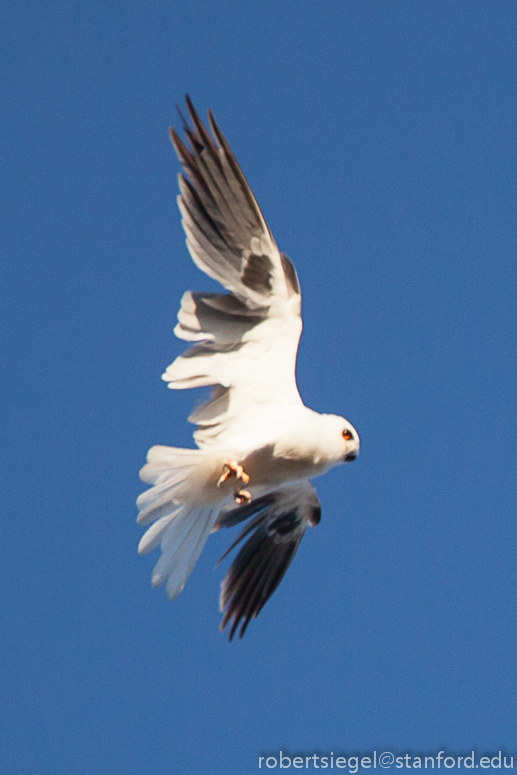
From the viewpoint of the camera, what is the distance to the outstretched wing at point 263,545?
9742mm

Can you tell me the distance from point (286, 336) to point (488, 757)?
360cm

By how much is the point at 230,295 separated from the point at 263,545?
242 cm

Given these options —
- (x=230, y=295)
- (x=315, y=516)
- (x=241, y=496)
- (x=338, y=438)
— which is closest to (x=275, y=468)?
(x=241, y=496)

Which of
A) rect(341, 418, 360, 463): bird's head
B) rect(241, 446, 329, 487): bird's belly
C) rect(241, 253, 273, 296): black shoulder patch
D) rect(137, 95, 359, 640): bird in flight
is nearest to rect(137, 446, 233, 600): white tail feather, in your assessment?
rect(137, 95, 359, 640): bird in flight

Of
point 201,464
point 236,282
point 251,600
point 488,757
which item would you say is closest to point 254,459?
point 201,464

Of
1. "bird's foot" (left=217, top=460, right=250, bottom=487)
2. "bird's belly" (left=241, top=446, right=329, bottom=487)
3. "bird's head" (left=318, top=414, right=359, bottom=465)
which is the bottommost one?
"bird's foot" (left=217, top=460, right=250, bottom=487)

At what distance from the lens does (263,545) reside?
9875 millimetres

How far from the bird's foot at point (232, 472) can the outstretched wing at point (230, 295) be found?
1.19 ft

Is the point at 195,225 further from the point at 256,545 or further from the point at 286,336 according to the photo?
the point at 256,545

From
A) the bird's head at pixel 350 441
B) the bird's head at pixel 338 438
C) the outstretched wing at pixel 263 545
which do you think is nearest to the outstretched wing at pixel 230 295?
the bird's head at pixel 338 438

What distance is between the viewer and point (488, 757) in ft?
31.3

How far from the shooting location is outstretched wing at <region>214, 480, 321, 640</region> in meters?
9.74

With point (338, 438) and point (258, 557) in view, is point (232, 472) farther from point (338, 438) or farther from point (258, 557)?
point (258, 557)

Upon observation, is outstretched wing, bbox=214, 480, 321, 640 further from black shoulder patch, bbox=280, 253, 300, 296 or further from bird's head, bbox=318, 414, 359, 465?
black shoulder patch, bbox=280, 253, 300, 296
